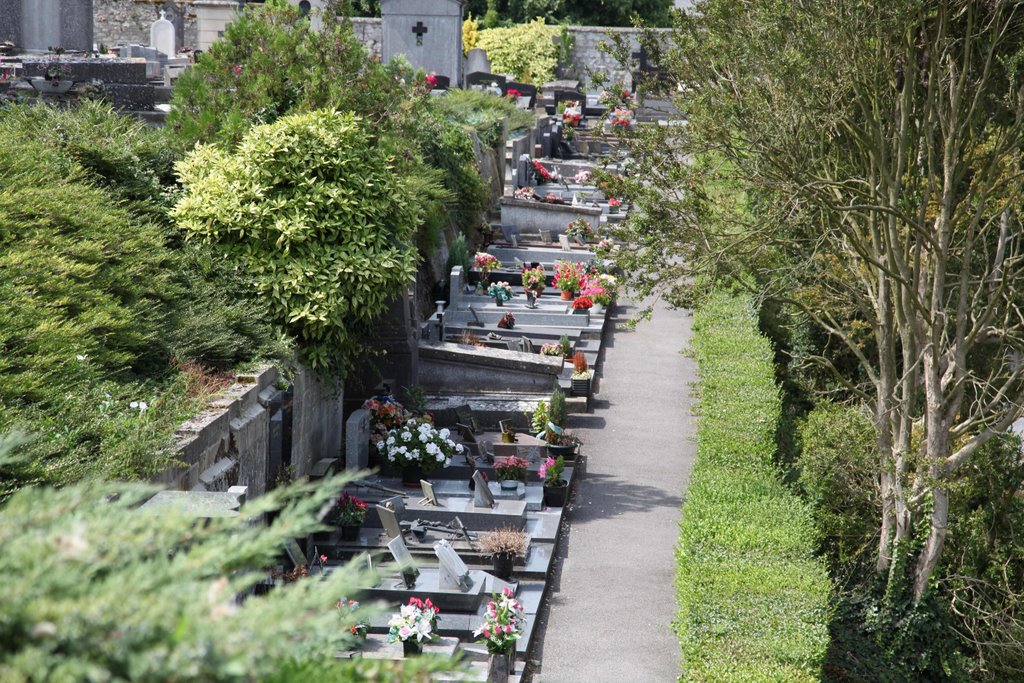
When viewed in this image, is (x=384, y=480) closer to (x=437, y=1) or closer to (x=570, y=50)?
(x=437, y=1)

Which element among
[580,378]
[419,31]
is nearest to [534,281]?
[580,378]

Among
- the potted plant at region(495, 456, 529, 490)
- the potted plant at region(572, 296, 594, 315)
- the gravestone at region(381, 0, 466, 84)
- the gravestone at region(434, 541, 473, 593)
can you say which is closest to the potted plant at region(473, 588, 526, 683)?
the gravestone at region(434, 541, 473, 593)

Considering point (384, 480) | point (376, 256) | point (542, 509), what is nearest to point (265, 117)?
point (376, 256)

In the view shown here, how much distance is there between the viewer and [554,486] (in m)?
13.7

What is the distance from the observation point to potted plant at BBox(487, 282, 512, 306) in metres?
20.5

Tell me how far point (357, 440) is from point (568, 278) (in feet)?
28.1

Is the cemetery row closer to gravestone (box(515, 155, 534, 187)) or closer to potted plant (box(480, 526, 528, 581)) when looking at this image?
potted plant (box(480, 526, 528, 581))

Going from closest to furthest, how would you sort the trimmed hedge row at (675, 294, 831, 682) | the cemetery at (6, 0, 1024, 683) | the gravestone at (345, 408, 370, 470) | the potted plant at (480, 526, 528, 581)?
the trimmed hedge row at (675, 294, 831, 682) → the cemetery at (6, 0, 1024, 683) → the potted plant at (480, 526, 528, 581) → the gravestone at (345, 408, 370, 470)

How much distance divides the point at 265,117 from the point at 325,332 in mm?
3791

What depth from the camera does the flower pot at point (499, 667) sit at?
9.37 metres

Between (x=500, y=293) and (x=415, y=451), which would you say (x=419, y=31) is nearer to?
(x=500, y=293)

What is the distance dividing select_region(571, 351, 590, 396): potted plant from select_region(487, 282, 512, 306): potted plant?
10.5 feet

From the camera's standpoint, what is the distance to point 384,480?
551 inches

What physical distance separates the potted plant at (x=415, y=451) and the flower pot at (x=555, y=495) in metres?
1.35
